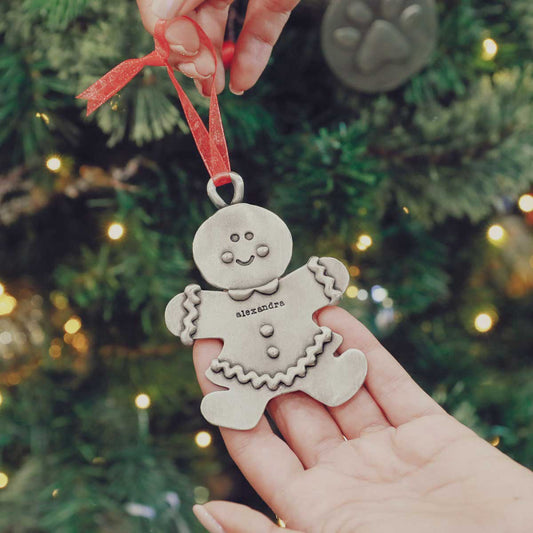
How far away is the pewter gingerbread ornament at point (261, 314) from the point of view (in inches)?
25.0

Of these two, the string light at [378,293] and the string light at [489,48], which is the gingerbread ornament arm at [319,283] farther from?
the string light at [489,48]

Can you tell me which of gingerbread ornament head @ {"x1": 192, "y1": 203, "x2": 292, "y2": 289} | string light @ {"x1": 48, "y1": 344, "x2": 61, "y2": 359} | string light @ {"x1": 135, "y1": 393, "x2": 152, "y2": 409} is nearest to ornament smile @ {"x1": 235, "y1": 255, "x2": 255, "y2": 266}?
gingerbread ornament head @ {"x1": 192, "y1": 203, "x2": 292, "y2": 289}

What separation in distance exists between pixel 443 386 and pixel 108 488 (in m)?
0.55

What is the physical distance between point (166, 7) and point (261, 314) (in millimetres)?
363

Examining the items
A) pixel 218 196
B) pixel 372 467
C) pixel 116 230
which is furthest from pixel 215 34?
pixel 372 467

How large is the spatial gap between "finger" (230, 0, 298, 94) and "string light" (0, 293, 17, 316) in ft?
1.81

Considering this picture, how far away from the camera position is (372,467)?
586mm

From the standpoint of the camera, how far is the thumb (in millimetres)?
521

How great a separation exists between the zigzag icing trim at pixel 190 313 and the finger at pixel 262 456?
3 centimetres

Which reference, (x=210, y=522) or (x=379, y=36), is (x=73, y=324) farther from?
(x=379, y=36)

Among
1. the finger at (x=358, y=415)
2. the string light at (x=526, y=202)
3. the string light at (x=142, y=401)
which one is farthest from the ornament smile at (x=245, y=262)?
the string light at (x=526, y=202)

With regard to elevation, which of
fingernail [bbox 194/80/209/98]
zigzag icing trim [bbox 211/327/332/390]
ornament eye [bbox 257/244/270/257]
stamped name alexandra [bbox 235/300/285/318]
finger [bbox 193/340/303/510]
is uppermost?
fingernail [bbox 194/80/209/98]

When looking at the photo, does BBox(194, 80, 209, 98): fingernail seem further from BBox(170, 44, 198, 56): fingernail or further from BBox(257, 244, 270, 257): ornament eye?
BBox(257, 244, 270, 257): ornament eye

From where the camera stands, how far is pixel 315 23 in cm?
82
